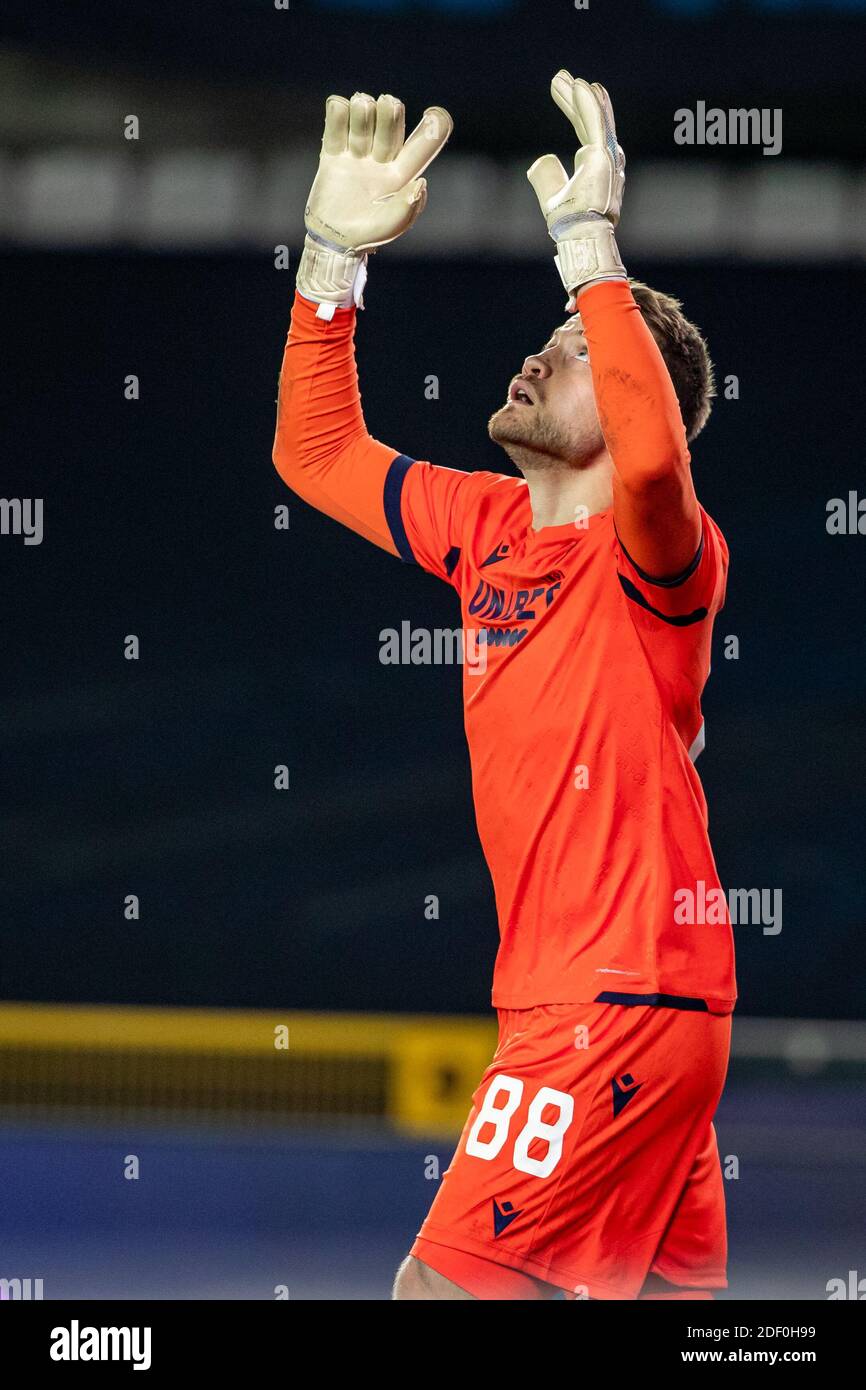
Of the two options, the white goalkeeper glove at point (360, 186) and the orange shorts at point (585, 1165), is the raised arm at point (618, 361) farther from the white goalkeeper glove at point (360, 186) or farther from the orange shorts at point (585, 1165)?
the orange shorts at point (585, 1165)

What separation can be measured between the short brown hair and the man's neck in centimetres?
23

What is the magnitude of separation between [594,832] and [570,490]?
2.29ft

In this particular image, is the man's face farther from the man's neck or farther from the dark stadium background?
the dark stadium background

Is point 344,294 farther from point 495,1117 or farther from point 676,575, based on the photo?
point 495,1117

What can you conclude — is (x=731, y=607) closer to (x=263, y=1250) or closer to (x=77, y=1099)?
(x=77, y=1099)

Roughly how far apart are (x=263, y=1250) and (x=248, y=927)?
4.52 meters

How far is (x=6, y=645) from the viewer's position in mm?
11406

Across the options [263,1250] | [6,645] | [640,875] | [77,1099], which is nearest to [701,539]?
[640,875]

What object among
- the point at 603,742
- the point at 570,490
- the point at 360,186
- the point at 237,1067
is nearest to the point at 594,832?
the point at 603,742

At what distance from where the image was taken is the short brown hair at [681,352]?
12.1 ft

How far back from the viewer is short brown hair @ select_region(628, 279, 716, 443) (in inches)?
146

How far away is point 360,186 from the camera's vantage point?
3.76 m

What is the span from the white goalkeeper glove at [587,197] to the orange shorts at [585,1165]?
131 cm

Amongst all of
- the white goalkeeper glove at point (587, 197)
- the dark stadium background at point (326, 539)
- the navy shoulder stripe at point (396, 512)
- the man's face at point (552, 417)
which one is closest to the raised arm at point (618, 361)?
the white goalkeeper glove at point (587, 197)
